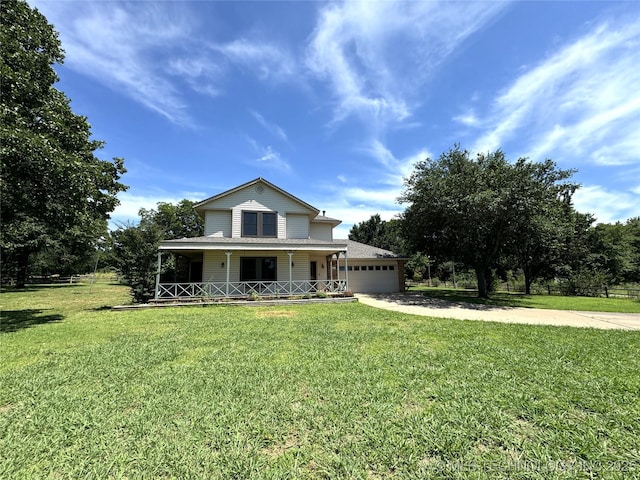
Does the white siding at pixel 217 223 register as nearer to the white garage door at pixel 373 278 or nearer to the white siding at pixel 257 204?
the white siding at pixel 257 204

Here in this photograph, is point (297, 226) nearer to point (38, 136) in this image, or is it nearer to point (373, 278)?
point (373, 278)

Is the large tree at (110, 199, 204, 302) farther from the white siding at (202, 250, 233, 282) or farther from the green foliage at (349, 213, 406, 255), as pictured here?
the green foliage at (349, 213, 406, 255)

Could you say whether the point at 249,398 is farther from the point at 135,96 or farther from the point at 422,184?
the point at 422,184

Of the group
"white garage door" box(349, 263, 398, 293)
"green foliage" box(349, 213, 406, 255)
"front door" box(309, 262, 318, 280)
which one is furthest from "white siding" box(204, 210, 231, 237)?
"green foliage" box(349, 213, 406, 255)

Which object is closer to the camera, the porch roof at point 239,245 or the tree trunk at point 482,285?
the porch roof at point 239,245

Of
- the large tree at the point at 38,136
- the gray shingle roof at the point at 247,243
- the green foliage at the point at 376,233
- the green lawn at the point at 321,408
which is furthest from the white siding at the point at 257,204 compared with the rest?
the green foliage at the point at 376,233

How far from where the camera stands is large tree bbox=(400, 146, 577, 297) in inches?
593

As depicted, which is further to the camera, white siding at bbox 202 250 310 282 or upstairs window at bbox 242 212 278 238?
upstairs window at bbox 242 212 278 238

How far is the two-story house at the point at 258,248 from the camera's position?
51.9 ft

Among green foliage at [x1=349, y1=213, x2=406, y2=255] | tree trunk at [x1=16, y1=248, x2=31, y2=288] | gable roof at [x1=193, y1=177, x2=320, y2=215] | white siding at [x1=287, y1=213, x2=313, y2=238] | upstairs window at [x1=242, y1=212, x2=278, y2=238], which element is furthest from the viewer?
green foliage at [x1=349, y1=213, x2=406, y2=255]

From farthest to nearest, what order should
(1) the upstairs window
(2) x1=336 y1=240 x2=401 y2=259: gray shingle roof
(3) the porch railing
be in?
1. (2) x1=336 y1=240 x2=401 y2=259: gray shingle roof
2. (1) the upstairs window
3. (3) the porch railing

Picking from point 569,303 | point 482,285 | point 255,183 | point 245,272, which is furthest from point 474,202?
point 245,272

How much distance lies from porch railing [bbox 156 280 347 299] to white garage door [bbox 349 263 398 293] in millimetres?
3705

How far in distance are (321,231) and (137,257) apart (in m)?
11.6
